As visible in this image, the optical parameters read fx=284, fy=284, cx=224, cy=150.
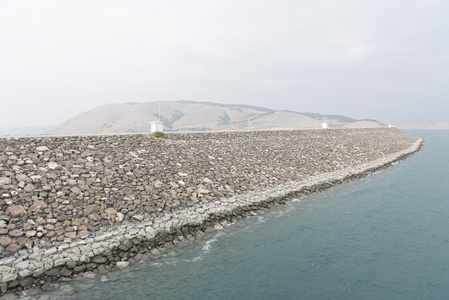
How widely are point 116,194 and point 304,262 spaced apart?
8.43 metres

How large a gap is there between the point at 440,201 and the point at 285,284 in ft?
52.1

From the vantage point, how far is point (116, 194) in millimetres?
12844

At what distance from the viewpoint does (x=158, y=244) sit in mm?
10836

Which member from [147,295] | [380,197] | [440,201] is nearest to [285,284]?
[147,295]

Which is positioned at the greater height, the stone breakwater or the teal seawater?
the stone breakwater

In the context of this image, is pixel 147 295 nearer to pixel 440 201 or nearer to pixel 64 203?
pixel 64 203

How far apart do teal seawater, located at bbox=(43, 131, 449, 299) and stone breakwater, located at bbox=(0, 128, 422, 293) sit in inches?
41.2

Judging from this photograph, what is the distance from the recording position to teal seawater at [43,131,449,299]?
8.24 meters

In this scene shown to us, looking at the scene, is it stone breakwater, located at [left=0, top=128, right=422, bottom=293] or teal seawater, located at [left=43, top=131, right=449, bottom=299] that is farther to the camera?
stone breakwater, located at [left=0, top=128, right=422, bottom=293]

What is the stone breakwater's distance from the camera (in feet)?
30.5

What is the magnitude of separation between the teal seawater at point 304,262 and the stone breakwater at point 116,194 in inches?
41.2

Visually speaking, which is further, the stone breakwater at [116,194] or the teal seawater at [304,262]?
the stone breakwater at [116,194]

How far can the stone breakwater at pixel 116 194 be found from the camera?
928 cm

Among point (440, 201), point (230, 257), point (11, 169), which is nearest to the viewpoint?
point (230, 257)
